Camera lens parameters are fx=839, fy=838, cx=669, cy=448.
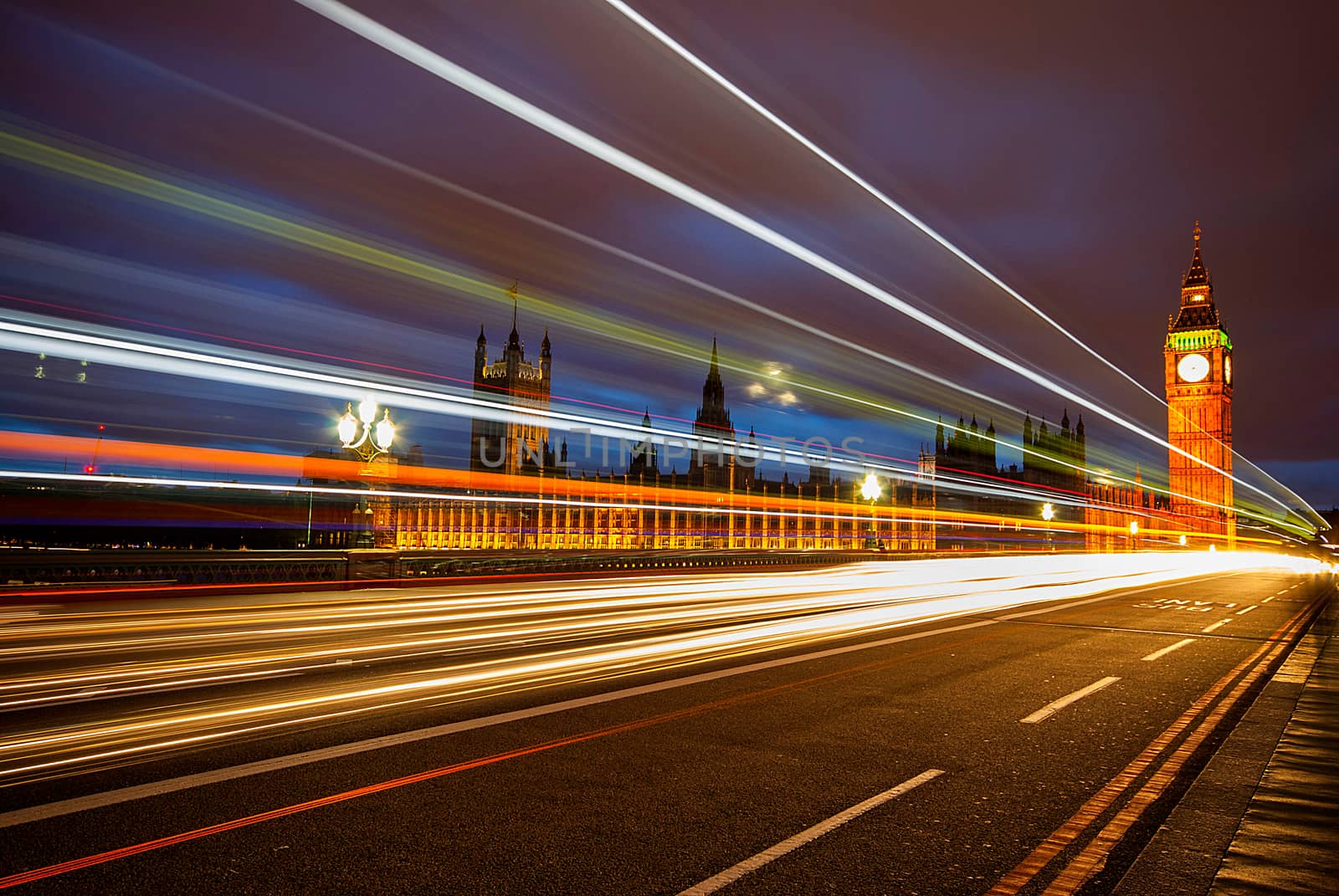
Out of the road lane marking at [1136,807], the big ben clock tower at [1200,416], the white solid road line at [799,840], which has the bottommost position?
the road lane marking at [1136,807]

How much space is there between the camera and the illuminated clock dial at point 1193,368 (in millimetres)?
135625

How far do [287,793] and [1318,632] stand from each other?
17186mm

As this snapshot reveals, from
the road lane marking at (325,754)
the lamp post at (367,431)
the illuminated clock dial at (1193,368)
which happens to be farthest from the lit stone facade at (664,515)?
the illuminated clock dial at (1193,368)

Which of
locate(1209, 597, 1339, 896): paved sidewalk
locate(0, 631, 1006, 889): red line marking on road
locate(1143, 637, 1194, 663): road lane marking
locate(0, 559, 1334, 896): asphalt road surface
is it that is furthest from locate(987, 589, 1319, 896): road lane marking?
locate(0, 631, 1006, 889): red line marking on road

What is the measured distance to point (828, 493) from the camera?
297 ft

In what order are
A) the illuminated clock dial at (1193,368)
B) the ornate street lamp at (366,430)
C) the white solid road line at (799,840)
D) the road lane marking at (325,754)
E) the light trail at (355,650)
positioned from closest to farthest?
1. the white solid road line at (799,840)
2. the road lane marking at (325,754)
3. the light trail at (355,650)
4. the ornate street lamp at (366,430)
5. the illuminated clock dial at (1193,368)

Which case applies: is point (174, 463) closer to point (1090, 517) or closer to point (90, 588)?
point (90, 588)

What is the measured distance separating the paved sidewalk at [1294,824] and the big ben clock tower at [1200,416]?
455ft

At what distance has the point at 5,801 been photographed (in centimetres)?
511

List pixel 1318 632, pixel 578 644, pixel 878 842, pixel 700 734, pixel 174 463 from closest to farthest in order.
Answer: pixel 878 842, pixel 700 734, pixel 578 644, pixel 1318 632, pixel 174 463

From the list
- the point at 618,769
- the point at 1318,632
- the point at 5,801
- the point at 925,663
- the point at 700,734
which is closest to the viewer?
the point at 5,801

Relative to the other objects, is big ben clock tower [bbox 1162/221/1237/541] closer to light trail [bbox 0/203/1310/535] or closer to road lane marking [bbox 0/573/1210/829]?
light trail [bbox 0/203/1310/535]

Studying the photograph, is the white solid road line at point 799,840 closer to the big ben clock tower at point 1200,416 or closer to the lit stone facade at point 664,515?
the lit stone facade at point 664,515

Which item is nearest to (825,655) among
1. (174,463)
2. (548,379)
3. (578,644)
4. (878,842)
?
(578,644)
